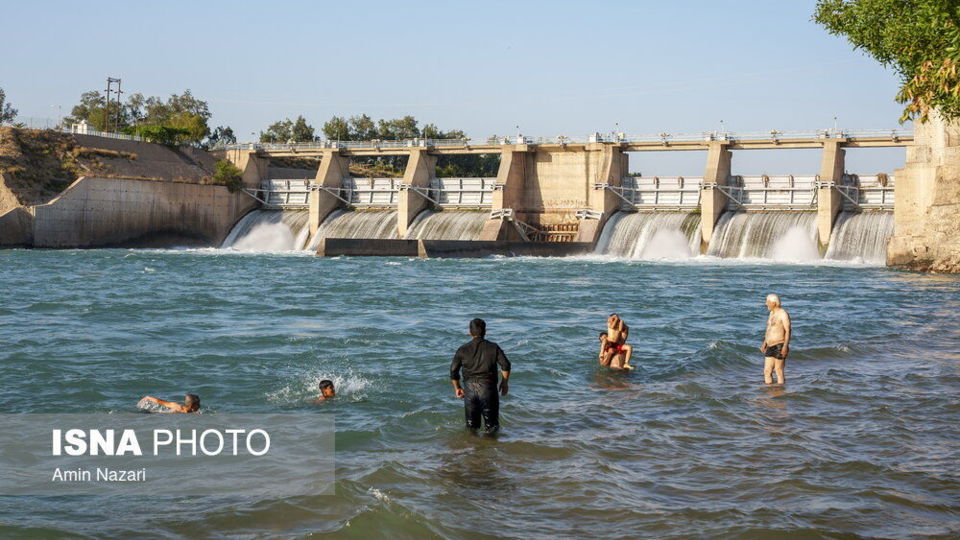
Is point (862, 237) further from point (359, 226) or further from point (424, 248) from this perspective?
point (359, 226)

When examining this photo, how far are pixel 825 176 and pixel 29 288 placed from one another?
120 ft

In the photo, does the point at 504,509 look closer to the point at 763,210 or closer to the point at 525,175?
the point at 763,210

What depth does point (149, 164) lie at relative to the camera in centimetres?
6594

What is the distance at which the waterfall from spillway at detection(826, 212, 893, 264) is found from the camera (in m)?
47.5

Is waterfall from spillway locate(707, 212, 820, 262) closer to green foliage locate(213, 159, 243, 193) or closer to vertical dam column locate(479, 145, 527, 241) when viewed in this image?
vertical dam column locate(479, 145, 527, 241)

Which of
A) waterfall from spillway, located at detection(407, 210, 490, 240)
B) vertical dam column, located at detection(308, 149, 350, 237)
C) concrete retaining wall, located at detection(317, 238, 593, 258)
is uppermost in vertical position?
vertical dam column, located at detection(308, 149, 350, 237)

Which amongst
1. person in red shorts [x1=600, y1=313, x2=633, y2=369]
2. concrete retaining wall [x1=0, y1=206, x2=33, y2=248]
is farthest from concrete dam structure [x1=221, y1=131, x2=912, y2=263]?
person in red shorts [x1=600, y1=313, x2=633, y2=369]

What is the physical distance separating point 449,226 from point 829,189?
21.5 m

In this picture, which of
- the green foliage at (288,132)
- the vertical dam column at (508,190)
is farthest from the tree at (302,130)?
the vertical dam column at (508,190)

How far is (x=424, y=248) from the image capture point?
52562mm

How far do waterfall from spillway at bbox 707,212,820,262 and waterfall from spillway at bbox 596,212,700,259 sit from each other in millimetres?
1433

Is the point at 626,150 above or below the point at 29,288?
above

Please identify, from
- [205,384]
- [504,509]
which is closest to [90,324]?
[205,384]

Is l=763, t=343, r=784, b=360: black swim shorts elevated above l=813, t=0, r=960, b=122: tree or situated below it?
below
